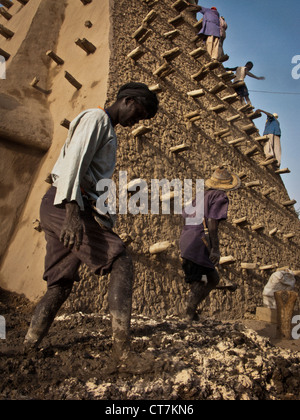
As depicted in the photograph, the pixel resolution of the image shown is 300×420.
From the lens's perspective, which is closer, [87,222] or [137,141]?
[87,222]

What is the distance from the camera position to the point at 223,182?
403 centimetres

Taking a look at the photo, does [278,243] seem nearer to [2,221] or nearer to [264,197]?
[264,197]

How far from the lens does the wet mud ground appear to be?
1596 mm

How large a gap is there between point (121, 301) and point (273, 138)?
23.5 ft

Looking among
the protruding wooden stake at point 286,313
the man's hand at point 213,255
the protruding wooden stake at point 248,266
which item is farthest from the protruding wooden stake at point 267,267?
the man's hand at point 213,255

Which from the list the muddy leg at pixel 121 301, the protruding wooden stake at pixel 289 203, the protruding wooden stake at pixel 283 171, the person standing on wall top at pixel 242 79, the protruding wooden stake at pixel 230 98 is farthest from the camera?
the person standing on wall top at pixel 242 79

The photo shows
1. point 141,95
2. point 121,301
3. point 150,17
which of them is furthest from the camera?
point 150,17

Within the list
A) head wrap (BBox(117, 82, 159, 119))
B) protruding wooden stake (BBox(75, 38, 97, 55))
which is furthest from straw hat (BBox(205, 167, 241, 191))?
protruding wooden stake (BBox(75, 38, 97, 55))

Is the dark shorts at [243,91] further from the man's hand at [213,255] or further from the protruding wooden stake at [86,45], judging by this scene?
the man's hand at [213,255]

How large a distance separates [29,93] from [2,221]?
75.1 inches

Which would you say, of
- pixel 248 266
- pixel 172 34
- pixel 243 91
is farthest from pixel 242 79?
pixel 248 266

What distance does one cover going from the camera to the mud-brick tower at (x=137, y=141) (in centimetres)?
393

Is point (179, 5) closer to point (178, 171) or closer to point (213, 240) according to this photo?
point (178, 171)

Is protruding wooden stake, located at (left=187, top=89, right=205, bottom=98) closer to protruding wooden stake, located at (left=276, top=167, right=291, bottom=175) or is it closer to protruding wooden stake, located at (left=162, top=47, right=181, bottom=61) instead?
protruding wooden stake, located at (left=162, top=47, right=181, bottom=61)
